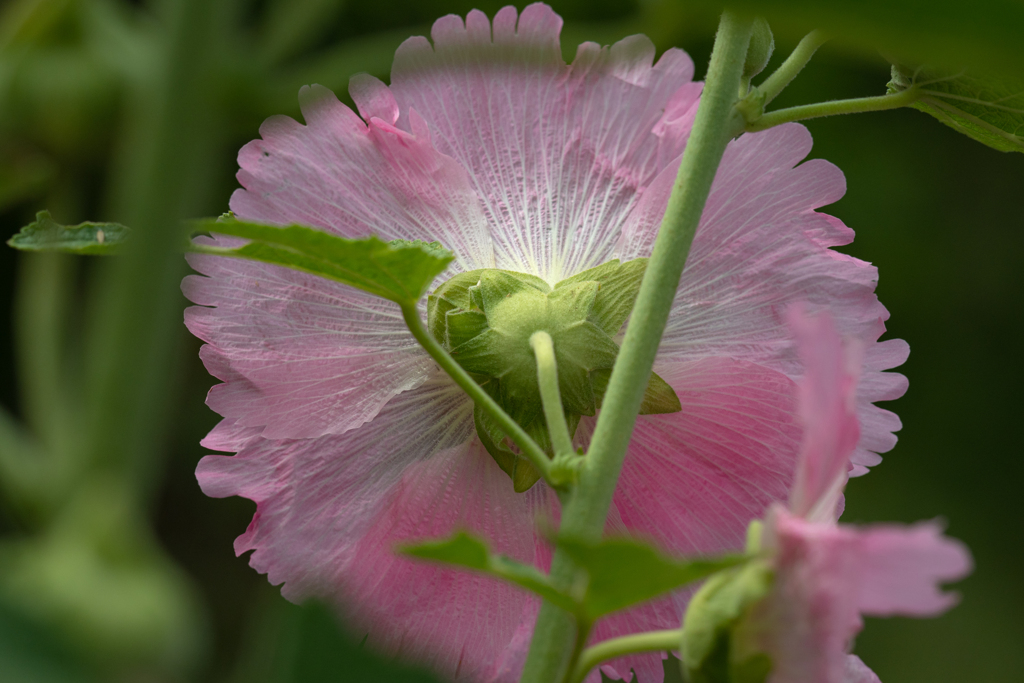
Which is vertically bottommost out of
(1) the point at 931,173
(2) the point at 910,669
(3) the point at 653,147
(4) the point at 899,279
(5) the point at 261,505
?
(2) the point at 910,669

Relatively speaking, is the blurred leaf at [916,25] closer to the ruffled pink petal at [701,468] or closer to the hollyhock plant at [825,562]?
the hollyhock plant at [825,562]

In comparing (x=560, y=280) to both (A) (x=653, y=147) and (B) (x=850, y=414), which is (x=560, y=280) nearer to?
(A) (x=653, y=147)

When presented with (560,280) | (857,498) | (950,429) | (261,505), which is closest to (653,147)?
(560,280)

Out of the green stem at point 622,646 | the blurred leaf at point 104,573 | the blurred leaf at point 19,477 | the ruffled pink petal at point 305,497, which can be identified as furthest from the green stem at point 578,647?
the blurred leaf at point 19,477

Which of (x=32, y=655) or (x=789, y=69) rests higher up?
(x=789, y=69)

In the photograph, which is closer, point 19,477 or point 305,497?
point 305,497

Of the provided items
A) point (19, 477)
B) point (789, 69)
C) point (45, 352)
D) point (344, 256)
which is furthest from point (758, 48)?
point (45, 352)

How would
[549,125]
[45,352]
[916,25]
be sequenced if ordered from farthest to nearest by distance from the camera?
[45,352], [549,125], [916,25]

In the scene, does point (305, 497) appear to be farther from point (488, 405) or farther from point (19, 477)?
point (19, 477)
